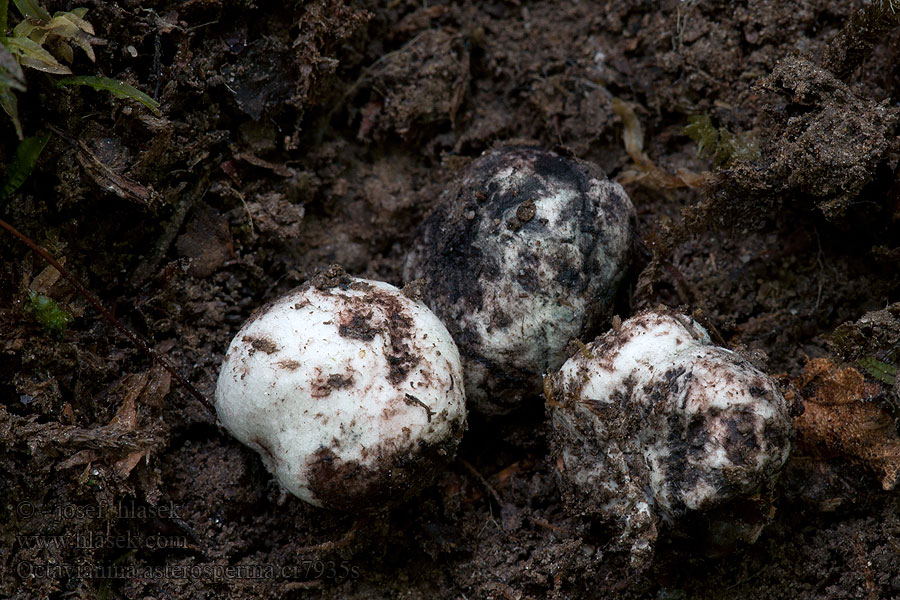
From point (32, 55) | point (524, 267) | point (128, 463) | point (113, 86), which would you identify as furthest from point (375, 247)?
point (32, 55)

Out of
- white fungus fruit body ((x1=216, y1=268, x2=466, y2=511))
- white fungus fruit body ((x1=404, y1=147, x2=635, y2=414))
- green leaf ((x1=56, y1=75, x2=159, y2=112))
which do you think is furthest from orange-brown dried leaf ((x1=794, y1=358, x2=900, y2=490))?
green leaf ((x1=56, y1=75, x2=159, y2=112))

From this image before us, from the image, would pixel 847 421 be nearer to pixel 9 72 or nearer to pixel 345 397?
pixel 345 397

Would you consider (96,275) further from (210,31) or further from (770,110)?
(770,110)

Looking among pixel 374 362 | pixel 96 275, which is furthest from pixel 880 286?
pixel 96 275

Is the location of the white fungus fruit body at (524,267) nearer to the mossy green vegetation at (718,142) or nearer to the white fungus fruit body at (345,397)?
the white fungus fruit body at (345,397)

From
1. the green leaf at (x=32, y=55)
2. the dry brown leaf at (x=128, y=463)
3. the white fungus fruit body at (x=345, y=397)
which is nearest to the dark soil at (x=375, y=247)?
the dry brown leaf at (x=128, y=463)

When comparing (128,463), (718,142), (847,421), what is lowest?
(128,463)
